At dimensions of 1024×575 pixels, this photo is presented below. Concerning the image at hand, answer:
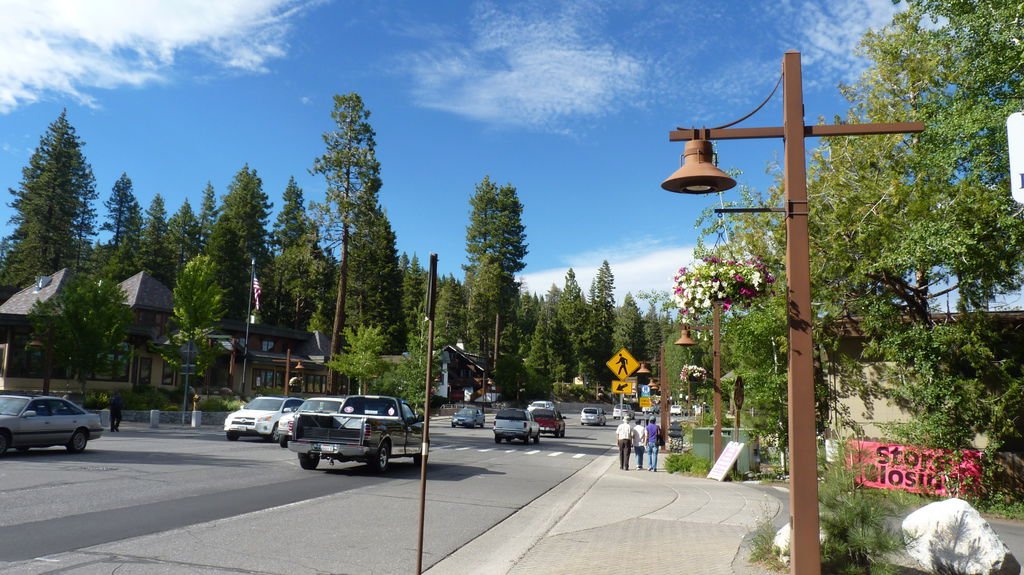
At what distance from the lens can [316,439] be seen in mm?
16922

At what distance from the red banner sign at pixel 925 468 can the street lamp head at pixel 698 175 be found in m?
10.1

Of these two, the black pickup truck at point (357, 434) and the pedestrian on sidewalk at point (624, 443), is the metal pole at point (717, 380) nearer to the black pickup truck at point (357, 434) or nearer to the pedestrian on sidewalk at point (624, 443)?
the pedestrian on sidewalk at point (624, 443)

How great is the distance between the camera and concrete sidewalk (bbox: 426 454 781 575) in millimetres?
8141

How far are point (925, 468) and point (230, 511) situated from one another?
13.9m

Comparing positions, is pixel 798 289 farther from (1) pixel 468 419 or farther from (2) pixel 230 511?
(1) pixel 468 419

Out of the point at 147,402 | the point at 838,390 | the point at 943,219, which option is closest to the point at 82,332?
the point at 147,402

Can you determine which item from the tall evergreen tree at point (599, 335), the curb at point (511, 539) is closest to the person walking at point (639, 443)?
the curb at point (511, 539)

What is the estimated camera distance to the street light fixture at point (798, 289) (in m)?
6.00

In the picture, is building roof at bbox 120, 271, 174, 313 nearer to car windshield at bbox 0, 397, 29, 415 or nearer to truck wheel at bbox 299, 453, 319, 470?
car windshield at bbox 0, 397, 29, 415

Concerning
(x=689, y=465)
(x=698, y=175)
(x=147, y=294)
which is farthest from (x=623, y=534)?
(x=147, y=294)

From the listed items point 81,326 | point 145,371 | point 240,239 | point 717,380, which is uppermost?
point 240,239

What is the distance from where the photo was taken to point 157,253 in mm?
83438

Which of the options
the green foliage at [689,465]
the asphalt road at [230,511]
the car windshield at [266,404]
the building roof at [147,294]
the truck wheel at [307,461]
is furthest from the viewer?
the building roof at [147,294]

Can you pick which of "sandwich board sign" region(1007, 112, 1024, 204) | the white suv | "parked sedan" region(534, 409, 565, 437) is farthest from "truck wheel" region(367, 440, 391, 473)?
"parked sedan" region(534, 409, 565, 437)
